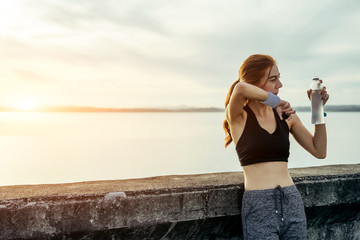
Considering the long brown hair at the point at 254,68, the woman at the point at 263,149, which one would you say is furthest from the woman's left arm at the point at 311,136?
the long brown hair at the point at 254,68

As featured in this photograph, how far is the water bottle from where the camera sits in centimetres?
304

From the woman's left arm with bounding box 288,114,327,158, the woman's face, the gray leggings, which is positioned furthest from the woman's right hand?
→ the gray leggings

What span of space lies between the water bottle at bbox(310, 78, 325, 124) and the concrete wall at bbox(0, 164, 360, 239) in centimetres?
49

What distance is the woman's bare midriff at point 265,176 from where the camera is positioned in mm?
2631

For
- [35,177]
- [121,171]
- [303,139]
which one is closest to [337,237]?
[303,139]

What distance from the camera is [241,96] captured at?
2.68 metres

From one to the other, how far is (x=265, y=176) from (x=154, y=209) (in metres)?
0.78

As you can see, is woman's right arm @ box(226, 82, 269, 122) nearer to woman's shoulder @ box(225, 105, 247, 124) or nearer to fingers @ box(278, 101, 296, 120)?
woman's shoulder @ box(225, 105, 247, 124)

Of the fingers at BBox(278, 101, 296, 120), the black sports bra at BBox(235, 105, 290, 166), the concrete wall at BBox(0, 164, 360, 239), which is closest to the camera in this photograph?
the concrete wall at BBox(0, 164, 360, 239)

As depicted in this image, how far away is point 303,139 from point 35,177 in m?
21.2

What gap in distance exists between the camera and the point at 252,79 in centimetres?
288

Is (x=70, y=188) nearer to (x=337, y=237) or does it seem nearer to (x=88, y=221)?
(x=88, y=221)

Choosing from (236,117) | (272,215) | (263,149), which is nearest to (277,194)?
(272,215)

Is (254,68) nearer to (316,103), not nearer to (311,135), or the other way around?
(316,103)
